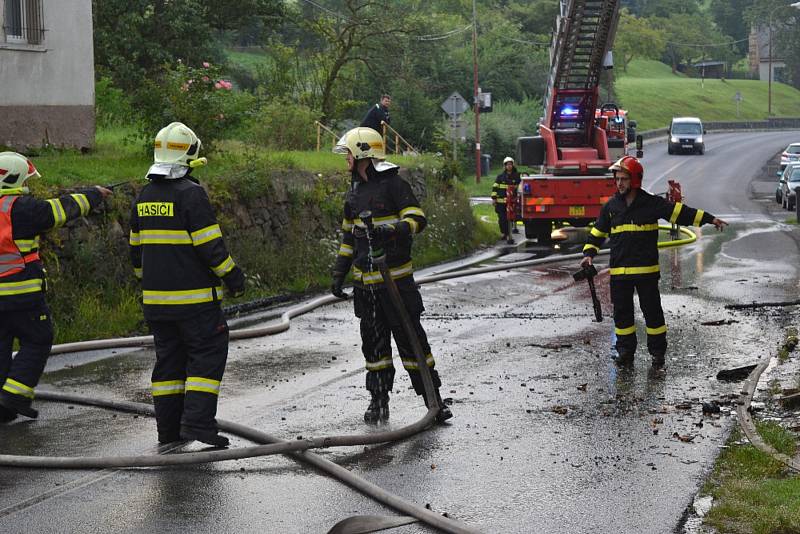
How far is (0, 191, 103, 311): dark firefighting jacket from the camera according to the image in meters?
7.91

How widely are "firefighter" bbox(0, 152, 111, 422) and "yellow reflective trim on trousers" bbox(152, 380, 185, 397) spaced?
4.03 feet

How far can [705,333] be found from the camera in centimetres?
1203

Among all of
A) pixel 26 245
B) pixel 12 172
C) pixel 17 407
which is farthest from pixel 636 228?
pixel 17 407

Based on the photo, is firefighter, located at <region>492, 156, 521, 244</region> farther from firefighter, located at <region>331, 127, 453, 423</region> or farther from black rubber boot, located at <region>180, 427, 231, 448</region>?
black rubber boot, located at <region>180, 427, 231, 448</region>

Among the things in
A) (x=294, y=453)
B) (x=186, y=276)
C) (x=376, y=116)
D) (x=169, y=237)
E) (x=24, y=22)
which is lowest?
(x=294, y=453)

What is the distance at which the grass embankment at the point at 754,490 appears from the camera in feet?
18.7

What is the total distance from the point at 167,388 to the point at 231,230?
8433 mm

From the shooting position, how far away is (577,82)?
25547 mm

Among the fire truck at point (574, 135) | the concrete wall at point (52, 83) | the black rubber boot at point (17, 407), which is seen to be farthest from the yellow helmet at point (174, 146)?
the fire truck at point (574, 135)

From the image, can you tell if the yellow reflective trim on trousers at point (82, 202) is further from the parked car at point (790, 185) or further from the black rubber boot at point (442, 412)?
the parked car at point (790, 185)

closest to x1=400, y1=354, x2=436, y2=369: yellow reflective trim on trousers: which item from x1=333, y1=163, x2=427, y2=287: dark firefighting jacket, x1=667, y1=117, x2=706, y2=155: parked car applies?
x1=333, y1=163, x2=427, y2=287: dark firefighting jacket

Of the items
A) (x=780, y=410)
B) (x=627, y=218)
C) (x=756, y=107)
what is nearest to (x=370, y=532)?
(x=780, y=410)

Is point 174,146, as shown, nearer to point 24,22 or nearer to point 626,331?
point 626,331

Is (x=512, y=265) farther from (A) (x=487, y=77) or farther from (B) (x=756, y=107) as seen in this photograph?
(B) (x=756, y=107)
